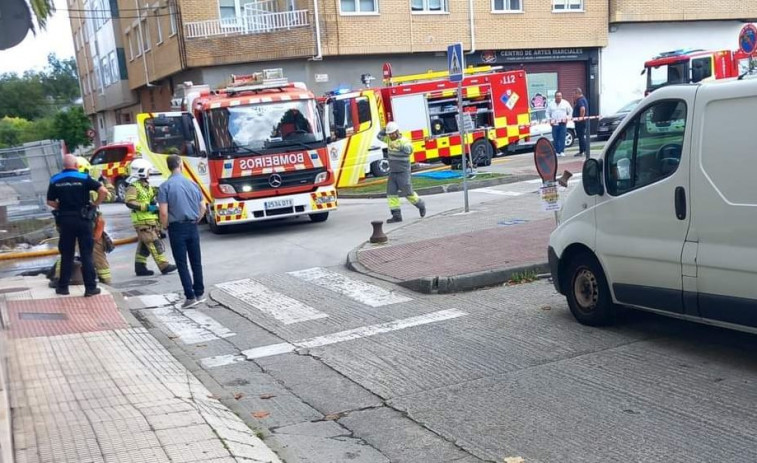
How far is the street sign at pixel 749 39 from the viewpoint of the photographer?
601 inches

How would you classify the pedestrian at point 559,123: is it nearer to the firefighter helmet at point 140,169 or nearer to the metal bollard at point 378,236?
the metal bollard at point 378,236

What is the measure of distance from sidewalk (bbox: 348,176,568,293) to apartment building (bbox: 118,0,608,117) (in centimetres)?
1711

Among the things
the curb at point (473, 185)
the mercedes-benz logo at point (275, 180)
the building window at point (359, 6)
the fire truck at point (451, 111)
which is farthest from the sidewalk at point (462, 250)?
the building window at point (359, 6)

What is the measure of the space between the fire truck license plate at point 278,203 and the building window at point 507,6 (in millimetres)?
20836

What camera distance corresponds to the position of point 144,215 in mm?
11680

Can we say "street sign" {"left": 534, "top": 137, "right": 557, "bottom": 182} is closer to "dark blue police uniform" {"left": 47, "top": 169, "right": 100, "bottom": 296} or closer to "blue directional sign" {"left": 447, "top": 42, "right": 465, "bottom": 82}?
"blue directional sign" {"left": 447, "top": 42, "right": 465, "bottom": 82}

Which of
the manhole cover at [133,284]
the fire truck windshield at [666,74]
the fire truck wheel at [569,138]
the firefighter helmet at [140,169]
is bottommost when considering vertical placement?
the manhole cover at [133,284]

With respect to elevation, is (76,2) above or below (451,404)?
above

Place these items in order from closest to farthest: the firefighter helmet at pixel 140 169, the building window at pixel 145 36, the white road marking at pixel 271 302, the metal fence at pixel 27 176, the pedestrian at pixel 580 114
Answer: the white road marking at pixel 271 302 < the firefighter helmet at pixel 140 169 < the metal fence at pixel 27 176 < the pedestrian at pixel 580 114 < the building window at pixel 145 36

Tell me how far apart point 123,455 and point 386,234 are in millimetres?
8599

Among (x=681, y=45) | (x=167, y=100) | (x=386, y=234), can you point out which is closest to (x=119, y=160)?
(x=167, y=100)

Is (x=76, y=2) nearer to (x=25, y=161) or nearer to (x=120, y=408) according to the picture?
(x=25, y=161)

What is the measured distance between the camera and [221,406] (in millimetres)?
5762

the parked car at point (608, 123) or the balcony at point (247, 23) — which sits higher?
the balcony at point (247, 23)
